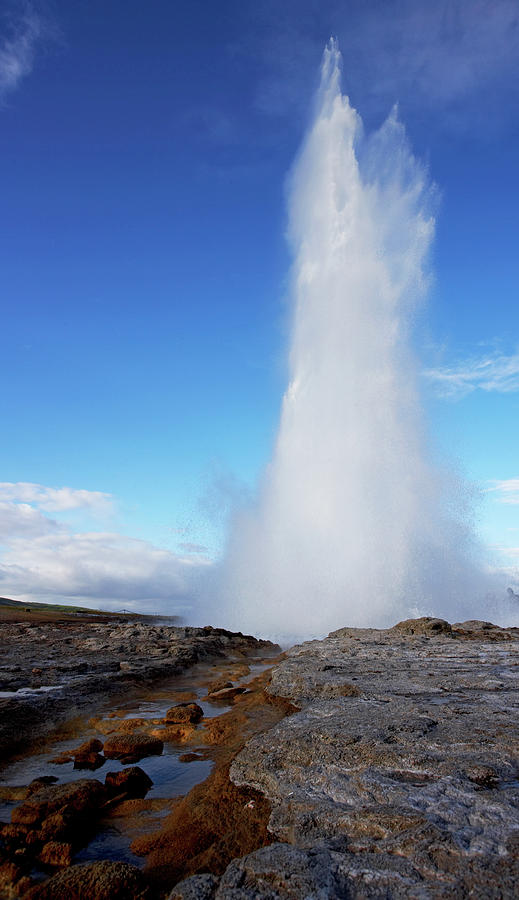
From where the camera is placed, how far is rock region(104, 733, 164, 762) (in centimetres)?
803

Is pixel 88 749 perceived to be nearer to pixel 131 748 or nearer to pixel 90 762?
pixel 90 762

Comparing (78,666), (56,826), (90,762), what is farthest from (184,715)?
(78,666)

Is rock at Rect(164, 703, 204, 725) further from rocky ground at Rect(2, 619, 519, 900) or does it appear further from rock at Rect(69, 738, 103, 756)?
rock at Rect(69, 738, 103, 756)

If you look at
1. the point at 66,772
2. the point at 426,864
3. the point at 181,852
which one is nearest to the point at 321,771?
the point at 181,852

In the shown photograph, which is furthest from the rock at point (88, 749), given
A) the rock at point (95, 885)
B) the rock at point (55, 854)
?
the rock at point (95, 885)

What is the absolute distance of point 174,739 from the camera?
9.11m

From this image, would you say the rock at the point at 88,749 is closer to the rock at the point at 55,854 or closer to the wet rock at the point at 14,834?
the wet rock at the point at 14,834

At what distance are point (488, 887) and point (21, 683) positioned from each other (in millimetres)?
12249

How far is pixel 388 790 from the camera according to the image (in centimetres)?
530

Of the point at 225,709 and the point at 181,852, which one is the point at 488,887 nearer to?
the point at 181,852

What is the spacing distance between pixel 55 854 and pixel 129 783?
1747 mm

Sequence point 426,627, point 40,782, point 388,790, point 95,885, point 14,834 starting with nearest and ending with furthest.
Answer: point 95,885, point 14,834, point 388,790, point 40,782, point 426,627

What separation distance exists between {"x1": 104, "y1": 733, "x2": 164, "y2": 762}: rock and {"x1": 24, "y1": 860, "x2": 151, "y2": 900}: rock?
4.11 metres

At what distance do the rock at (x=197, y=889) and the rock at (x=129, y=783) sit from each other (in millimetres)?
2941
